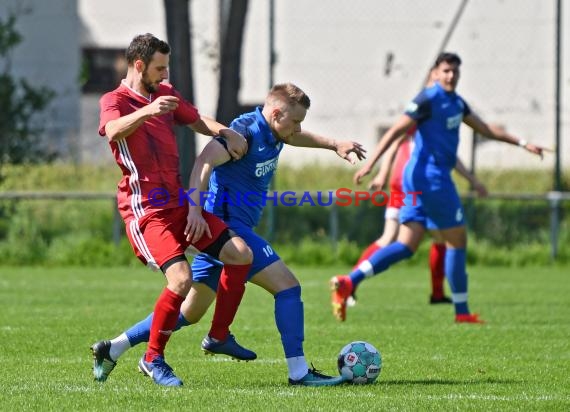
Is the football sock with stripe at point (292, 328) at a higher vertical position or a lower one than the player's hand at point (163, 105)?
lower

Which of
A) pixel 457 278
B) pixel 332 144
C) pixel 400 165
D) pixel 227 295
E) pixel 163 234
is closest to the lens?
pixel 163 234

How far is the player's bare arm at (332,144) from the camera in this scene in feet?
24.2

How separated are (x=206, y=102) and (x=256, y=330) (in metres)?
15.4

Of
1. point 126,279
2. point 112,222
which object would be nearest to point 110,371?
point 126,279

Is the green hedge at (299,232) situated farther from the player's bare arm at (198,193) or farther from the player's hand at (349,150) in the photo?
the player's bare arm at (198,193)

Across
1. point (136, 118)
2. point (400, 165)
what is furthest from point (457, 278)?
point (136, 118)

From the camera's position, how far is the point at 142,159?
22.7ft

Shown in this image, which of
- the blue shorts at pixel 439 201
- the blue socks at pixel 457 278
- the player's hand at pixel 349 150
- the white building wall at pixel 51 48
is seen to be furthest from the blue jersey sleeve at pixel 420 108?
the white building wall at pixel 51 48

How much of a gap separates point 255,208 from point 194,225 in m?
0.72

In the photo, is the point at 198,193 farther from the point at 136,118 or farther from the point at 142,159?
the point at 136,118

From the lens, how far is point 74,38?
81.3 ft

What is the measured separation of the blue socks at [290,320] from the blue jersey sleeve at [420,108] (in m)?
3.80

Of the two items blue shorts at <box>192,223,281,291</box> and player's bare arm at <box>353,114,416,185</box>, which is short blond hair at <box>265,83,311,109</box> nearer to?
blue shorts at <box>192,223,281,291</box>

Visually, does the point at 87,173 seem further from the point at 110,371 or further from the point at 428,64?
the point at 110,371
